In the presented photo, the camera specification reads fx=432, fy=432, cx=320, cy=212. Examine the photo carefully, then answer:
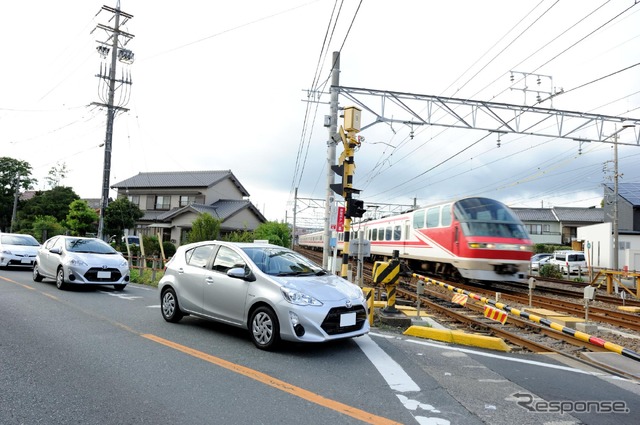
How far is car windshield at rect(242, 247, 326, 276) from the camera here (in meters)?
5.86

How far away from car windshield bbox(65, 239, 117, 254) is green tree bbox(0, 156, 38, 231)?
35899 mm

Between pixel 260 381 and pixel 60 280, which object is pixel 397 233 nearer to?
pixel 60 280

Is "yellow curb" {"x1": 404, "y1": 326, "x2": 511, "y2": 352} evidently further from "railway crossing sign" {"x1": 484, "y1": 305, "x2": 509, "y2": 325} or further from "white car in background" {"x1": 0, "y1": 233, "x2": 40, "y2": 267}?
"white car in background" {"x1": 0, "y1": 233, "x2": 40, "y2": 267}

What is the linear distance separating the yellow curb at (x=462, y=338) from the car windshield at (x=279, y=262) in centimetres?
182

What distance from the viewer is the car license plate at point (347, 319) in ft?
17.3

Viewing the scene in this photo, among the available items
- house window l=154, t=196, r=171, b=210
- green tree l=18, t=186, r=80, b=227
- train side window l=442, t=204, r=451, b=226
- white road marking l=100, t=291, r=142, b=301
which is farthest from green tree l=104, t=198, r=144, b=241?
train side window l=442, t=204, r=451, b=226

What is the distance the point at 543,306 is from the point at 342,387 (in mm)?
9993

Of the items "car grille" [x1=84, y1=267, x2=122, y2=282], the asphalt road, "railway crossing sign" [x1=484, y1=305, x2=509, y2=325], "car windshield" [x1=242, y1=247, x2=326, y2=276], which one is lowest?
the asphalt road

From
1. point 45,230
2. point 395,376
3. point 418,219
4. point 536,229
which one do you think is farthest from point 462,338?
point 536,229

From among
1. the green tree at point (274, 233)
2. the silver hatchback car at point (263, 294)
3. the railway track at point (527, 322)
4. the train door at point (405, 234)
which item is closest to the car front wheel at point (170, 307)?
the silver hatchback car at point (263, 294)

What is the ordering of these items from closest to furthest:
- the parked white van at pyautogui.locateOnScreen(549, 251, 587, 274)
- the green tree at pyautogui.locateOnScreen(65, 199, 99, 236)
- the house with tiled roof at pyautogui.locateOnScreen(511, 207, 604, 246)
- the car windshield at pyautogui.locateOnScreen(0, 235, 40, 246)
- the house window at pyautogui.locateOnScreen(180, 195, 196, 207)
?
the car windshield at pyautogui.locateOnScreen(0, 235, 40, 246)
the green tree at pyautogui.locateOnScreen(65, 199, 99, 236)
the parked white van at pyautogui.locateOnScreen(549, 251, 587, 274)
the house window at pyautogui.locateOnScreen(180, 195, 196, 207)
the house with tiled roof at pyautogui.locateOnScreen(511, 207, 604, 246)

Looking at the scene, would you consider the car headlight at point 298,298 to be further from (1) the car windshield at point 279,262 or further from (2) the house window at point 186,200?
(2) the house window at point 186,200

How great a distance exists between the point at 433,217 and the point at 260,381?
13.3 meters

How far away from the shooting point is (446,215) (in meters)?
15.3
